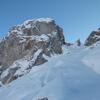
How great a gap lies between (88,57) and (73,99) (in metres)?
12.2

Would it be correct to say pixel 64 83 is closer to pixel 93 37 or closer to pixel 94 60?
pixel 94 60

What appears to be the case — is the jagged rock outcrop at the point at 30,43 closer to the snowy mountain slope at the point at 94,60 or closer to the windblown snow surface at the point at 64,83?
the snowy mountain slope at the point at 94,60

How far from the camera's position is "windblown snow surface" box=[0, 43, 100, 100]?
20.4 meters

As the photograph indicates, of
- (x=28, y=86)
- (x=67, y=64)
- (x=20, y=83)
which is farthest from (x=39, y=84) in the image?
(x=67, y=64)

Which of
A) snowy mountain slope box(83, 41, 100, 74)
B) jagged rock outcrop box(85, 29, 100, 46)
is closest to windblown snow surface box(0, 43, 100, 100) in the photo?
snowy mountain slope box(83, 41, 100, 74)

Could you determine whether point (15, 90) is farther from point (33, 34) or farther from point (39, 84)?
point (33, 34)

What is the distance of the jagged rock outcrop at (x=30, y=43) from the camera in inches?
1629

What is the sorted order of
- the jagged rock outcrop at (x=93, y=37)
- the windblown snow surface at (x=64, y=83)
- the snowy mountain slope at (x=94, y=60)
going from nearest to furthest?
the windblown snow surface at (x=64, y=83)
the snowy mountain slope at (x=94, y=60)
the jagged rock outcrop at (x=93, y=37)

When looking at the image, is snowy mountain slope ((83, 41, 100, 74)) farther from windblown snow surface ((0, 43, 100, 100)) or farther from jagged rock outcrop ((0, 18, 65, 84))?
jagged rock outcrop ((0, 18, 65, 84))

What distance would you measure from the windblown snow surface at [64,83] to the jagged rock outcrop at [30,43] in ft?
34.4

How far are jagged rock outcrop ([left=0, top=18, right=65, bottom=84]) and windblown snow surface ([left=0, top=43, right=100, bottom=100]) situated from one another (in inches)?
413

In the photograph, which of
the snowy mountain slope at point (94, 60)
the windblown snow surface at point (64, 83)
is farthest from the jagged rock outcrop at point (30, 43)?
the windblown snow surface at point (64, 83)

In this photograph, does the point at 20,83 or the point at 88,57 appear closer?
the point at 20,83

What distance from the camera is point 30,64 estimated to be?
37.2 metres
